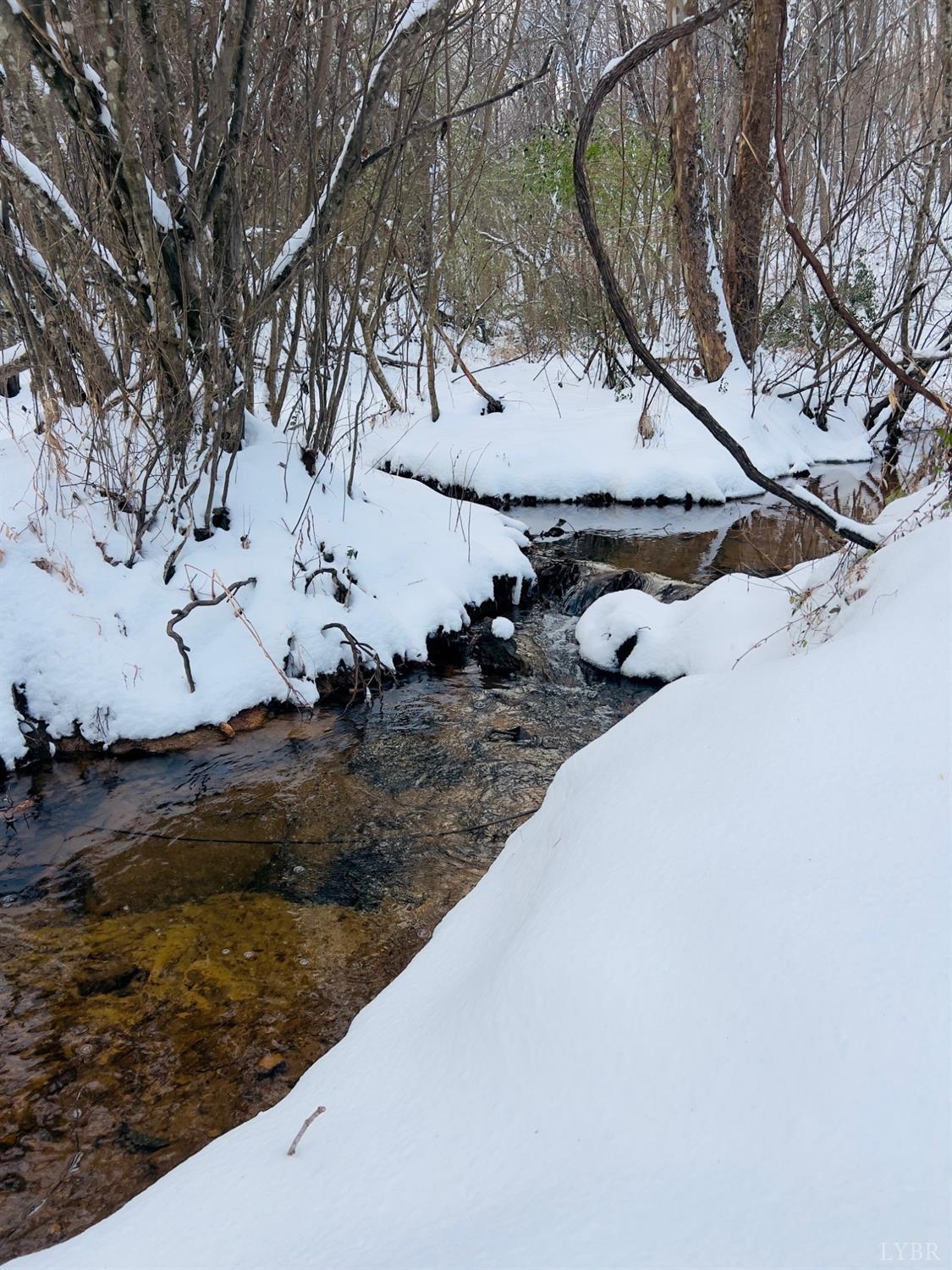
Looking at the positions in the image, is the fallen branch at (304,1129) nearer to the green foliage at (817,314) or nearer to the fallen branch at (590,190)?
A: the fallen branch at (590,190)

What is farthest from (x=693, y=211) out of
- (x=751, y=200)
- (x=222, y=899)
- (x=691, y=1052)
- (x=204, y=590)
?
(x=691, y=1052)

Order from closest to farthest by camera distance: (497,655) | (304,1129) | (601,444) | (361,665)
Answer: (304,1129), (361,665), (497,655), (601,444)

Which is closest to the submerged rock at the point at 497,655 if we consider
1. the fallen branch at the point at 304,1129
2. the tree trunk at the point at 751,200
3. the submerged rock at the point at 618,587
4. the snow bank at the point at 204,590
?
the snow bank at the point at 204,590

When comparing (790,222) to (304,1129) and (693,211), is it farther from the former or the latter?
(693,211)

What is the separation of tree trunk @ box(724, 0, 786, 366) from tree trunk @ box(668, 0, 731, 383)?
1.18ft

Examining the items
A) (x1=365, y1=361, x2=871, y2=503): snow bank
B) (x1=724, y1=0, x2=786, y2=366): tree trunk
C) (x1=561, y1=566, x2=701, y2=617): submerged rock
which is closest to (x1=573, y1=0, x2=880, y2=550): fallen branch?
(x1=561, y1=566, x2=701, y2=617): submerged rock

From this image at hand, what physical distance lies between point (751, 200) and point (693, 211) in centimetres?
78

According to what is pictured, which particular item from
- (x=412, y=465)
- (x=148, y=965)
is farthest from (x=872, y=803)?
(x=412, y=465)

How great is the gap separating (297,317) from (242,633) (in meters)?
2.21

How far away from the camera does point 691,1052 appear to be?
4.16 ft

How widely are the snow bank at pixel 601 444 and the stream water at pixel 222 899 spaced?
4616mm

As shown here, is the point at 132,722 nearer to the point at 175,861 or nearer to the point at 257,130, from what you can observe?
the point at 175,861

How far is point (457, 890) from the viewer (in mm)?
3217

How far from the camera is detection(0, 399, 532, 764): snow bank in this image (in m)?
4.23
